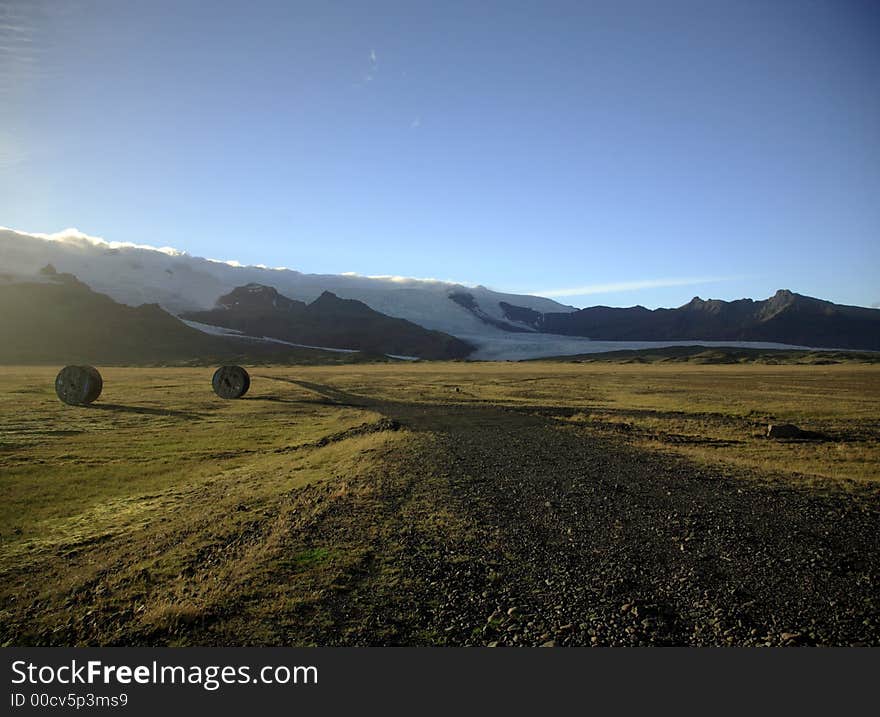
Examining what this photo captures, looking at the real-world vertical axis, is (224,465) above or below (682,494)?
below

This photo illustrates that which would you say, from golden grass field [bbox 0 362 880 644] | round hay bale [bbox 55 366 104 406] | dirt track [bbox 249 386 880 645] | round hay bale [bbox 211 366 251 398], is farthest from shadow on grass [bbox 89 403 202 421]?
dirt track [bbox 249 386 880 645]

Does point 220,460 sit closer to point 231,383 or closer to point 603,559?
point 603,559

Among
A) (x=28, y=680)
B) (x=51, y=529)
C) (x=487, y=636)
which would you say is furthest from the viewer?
(x=51, y=529)

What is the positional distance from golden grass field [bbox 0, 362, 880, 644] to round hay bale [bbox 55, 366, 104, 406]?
3.35ft

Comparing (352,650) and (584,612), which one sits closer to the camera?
(352,650)

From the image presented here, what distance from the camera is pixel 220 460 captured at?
20422mm

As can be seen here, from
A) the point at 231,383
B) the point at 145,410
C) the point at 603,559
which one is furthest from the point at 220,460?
the point at 231,383

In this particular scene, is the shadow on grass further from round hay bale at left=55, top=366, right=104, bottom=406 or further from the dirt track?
the dirt track

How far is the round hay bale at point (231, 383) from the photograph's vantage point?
A: 42781 millimetres

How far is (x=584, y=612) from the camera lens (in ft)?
24.6

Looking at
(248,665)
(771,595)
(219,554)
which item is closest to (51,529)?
(219,554)

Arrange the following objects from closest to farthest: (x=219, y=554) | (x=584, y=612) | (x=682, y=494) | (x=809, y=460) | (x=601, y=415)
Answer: (x=584, y=612), (x=219, y=554), (x=682, y=494), (x=809, y=460), (x=601, y=415)

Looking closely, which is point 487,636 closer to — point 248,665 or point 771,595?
point 248,665

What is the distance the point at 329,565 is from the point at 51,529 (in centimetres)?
785
